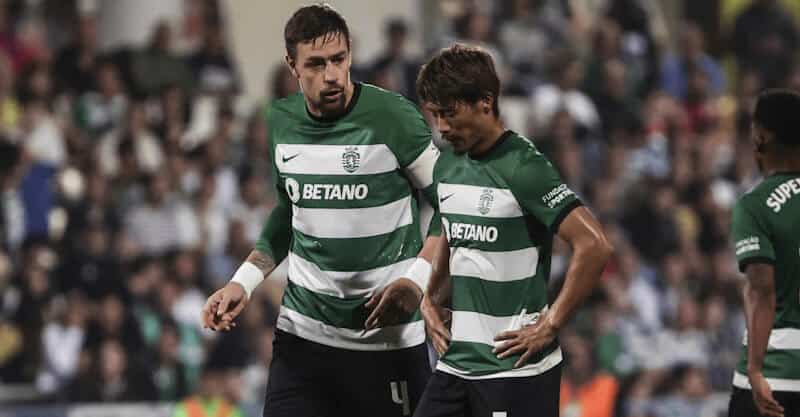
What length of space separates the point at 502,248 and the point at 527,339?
1.09 ft

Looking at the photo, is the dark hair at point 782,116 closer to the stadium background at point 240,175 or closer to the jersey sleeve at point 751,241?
the jersey sleeve at point 751,241

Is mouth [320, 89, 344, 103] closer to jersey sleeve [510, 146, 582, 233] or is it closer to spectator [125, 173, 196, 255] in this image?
jersey sleeve [510, 146, 582, 233]

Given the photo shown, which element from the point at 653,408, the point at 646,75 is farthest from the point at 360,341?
the point at 646,75

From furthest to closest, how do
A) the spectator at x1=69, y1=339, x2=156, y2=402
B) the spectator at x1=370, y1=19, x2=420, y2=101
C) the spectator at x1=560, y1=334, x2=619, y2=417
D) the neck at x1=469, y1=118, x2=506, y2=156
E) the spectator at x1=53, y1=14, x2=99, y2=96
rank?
the spectator at x1=370, y1=19, x2=420, y2=101 → the spectator at x1=53, y1=14, x2=99, y2=96 → the spectator at x1=560, y1=334, x2=619, y2=417 → the spectator at x1=69, y1=339, x2=156, y2=402 → the neck at x1=469, y1=118, x2=506, y2=156

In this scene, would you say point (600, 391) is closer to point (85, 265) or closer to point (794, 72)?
point (85, 265)

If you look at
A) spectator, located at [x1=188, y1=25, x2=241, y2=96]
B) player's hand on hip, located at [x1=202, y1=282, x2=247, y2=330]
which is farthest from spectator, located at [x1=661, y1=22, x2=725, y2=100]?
player's hand on hip, located at [x1=202, y1=282, x2=247, y2=330]

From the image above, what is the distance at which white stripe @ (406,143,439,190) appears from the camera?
6.17m

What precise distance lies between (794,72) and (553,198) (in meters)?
12.4

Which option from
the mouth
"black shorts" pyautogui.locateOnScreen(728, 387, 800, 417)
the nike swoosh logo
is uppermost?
the mouth

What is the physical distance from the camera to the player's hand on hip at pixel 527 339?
5.54m

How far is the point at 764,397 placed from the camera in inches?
242

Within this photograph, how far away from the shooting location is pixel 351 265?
20.5ft

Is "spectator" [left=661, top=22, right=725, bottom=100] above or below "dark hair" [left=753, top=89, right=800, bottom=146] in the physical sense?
below

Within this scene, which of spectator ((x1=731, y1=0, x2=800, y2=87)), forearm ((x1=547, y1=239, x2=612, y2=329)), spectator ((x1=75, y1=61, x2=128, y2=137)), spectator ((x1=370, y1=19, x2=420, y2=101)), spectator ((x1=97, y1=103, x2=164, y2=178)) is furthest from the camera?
spectator ((x1=731, y1=0, x2=800, y2=87))
